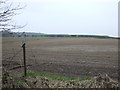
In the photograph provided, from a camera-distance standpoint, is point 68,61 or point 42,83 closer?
point 42,83

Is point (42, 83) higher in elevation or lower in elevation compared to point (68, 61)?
higher

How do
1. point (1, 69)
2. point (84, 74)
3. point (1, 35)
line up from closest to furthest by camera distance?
point (1, 35) → point (1, 69) → point (84, 74)

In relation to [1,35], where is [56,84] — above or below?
below

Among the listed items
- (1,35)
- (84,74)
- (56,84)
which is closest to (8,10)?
(1,35)

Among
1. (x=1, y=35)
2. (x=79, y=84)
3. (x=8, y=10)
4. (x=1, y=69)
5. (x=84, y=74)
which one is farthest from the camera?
(x=84, y=74)

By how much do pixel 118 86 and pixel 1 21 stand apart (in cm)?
478

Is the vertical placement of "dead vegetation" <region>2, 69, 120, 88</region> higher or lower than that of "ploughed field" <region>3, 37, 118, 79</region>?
higher

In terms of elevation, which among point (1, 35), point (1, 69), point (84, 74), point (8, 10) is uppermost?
point (8, 10)

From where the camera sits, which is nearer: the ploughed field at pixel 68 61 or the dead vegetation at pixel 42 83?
the dead vegetation at pixel 42 83

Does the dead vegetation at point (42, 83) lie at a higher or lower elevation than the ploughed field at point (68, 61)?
higher

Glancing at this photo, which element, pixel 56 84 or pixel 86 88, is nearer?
pixel 86 88

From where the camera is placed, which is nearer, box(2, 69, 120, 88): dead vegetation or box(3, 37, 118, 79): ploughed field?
box(2, 69, 120, 88): dead vegetation

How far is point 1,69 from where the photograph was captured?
10.1 m

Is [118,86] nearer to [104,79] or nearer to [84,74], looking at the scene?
[104,79]
